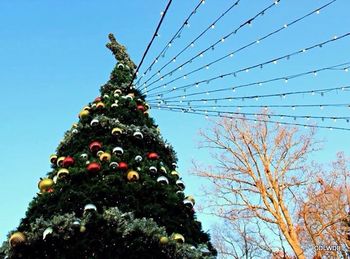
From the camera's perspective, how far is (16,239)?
3299mm

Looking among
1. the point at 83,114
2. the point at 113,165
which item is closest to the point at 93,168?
the point at 113,165

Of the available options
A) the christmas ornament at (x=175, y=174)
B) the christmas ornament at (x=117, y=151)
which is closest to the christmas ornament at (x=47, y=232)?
the christmas ornament at (x=117, y=151)

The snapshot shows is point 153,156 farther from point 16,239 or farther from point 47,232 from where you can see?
point 16,239

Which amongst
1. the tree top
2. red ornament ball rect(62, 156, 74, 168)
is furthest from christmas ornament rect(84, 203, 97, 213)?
the tree top

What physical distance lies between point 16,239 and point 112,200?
38.0 inches

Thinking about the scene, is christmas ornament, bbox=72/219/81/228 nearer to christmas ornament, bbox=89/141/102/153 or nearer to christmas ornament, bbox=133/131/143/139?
christmas ornament, bbox=89/141/102/153

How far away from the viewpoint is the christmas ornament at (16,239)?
3299mm

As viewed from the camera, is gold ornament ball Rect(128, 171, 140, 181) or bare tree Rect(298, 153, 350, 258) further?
bare tree Rect(298, 153, 350, 258)

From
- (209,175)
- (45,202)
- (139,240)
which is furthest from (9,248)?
(209,175)

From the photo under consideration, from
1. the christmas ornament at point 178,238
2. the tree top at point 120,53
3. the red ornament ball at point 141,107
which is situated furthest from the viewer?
the tree top at point 120,53

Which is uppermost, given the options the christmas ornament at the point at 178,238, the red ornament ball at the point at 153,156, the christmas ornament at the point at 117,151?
the red ornament ball at the point at 153,156

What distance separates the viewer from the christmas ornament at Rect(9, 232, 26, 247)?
3.30m

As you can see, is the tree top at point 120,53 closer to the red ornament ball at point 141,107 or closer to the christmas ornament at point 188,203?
the red ornament ball at point 141,107

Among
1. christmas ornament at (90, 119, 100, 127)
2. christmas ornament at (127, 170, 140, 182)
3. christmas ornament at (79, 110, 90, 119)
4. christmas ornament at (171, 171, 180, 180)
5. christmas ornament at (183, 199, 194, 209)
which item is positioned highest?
christmas ornament at (79, 110, 90, 119)
